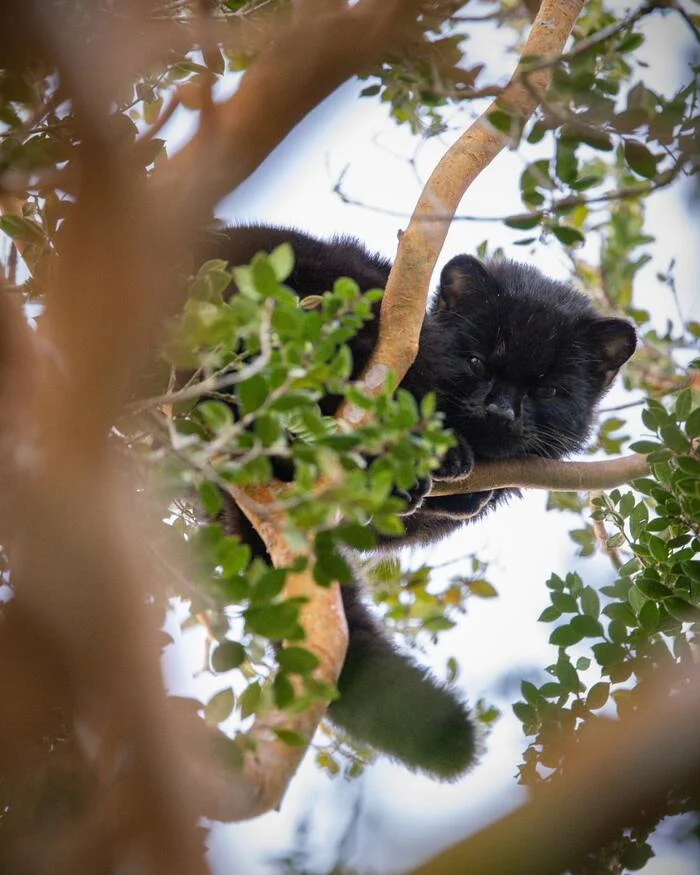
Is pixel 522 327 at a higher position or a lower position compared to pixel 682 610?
lower

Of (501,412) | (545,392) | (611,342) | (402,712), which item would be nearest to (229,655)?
(402,712)

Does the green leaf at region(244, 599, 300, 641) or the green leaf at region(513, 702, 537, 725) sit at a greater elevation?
the green leaf at region(244, 599, 300, 641)

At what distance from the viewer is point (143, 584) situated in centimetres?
145

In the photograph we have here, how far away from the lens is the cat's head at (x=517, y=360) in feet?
12.1

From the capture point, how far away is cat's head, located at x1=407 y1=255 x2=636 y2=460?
12.1 ft

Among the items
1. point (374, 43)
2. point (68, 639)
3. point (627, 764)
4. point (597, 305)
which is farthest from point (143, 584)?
point (597, 305)

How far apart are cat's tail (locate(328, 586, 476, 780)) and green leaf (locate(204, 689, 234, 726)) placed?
701 mm

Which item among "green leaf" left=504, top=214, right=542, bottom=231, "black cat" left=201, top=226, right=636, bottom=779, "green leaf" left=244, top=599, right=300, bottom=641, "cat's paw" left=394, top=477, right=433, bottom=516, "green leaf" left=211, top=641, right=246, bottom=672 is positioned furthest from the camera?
"black cat" left=201, top=226, right=636, bottom=779

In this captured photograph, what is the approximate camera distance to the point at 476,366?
12.7ft

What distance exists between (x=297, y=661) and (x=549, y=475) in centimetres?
184

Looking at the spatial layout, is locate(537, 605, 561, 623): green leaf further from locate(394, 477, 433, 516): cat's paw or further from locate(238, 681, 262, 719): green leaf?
locate(238, 681, 262, 719): green leaf

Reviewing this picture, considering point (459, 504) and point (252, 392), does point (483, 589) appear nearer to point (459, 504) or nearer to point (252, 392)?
point (459, 504)

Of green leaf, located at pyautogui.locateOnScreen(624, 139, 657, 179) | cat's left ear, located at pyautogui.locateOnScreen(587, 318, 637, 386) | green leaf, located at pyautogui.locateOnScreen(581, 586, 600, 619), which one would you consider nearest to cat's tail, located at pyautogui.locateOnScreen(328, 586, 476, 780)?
green leaf, located at pyautogui.locateOnScreen(581, 586, 600, 619)

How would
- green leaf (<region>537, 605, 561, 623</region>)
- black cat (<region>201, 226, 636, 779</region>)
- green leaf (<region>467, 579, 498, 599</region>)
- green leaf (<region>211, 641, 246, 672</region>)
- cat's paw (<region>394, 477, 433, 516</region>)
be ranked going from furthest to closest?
green leaf (<region>467, 579, 498, 599</region>) → black cat (<region>201, 226, 636, 779</region>) → cat's paw (<region>394, 477, 433, 516</region>) → green leaf (<region>537, 605, 561, 623</region>) → green leaf (<region>211, 641, 246, 672</region>)
